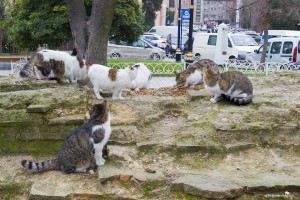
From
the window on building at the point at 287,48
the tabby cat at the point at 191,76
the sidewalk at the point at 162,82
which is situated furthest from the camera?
the window on building at the point at 287,48

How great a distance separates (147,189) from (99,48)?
16.1 feet

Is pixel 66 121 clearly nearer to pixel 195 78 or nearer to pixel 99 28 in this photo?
pixel 195 78

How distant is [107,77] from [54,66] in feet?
3.75

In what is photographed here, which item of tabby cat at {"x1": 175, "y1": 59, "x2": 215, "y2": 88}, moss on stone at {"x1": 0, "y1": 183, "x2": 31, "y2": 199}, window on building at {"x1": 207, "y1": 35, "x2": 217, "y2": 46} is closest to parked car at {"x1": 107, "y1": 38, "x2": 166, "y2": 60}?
window on building at {"x1": 207, "y1": 35, "x2": 217, "y2": 46}

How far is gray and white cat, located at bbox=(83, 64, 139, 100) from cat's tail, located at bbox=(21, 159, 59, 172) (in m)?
1.65

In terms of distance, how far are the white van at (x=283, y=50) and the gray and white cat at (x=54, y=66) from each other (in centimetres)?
1288

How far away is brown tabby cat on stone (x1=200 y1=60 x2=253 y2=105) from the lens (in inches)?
235

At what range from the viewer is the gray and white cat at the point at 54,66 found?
259 inches

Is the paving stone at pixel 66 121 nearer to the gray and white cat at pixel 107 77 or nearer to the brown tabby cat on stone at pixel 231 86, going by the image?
the gray and white cat at pixel 107 77

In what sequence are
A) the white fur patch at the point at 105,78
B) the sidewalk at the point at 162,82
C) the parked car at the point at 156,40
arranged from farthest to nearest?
the parked car at the point at 156,40 → the sidewalk at the point at 162,82 → the white fur patch at the point at 105,78

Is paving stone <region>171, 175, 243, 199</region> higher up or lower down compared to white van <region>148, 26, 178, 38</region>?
lower down

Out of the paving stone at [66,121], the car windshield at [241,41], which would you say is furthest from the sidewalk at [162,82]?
the car windshield at [241,41]

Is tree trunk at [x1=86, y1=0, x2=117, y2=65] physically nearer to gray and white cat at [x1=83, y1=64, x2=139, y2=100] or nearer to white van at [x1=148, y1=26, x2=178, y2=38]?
gray and white cat at [x1=83, y1=64, x2=139, y2=100]

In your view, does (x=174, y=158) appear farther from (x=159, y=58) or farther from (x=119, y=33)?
(x=159, y=58)
